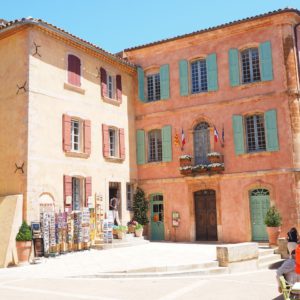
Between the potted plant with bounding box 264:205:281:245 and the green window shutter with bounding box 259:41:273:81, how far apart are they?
5826 millimetres

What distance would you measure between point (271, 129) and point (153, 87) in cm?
658

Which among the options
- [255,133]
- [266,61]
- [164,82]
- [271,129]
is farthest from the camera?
[164,82]

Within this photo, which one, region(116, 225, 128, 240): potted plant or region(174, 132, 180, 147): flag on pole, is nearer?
region(116, 225, 128, 240): potted plant

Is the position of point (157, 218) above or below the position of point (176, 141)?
below

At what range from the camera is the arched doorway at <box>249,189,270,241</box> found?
1772cm

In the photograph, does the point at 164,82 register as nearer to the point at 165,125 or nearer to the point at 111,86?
the point at 165,125

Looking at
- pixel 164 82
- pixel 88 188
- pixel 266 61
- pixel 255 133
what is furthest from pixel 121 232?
pixel 266 61

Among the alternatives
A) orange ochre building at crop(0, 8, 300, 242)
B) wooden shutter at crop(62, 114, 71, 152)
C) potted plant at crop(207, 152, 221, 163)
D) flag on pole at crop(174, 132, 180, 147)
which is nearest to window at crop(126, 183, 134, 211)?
orange ochre building at crop(0, 8, 300, 242)

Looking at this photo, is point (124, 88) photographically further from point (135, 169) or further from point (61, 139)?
point (61, 139)

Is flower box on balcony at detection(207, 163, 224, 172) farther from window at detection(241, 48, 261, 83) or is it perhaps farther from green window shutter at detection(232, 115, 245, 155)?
window at detection(241, 48, 261, 83)

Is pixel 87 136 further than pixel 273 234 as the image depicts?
Yes

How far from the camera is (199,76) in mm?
20062

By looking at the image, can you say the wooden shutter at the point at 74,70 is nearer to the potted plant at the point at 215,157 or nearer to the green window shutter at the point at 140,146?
the green window shutter at the point at 140,146

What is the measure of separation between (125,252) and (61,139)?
5.16 meters
